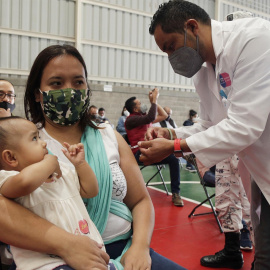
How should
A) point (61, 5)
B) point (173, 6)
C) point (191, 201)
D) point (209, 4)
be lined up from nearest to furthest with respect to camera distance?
1. point (173, 6)
2. point (191, 201)
3. point (61, 5)
4. point (209, 4)

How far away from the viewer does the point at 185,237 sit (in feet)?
11.2

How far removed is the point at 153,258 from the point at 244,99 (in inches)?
33.7

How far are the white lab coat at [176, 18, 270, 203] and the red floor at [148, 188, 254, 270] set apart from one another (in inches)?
56.0

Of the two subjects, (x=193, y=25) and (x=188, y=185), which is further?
(x=188, y=185)

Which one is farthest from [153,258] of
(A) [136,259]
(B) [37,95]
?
(B) [37,95]

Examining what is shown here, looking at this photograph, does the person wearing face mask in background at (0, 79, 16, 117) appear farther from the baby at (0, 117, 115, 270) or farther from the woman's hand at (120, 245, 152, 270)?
the woman's hand at (120, 245, 152, 270)

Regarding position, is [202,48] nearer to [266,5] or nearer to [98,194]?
[98,194]

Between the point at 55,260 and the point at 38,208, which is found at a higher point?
the point at 38,208

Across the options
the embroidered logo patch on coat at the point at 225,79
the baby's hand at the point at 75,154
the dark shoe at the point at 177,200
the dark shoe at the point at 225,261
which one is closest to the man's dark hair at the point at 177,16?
the embroidered logo patch on coat at the point at 225,79

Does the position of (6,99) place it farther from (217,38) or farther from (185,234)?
(185,234)

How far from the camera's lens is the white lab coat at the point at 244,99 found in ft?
5.06

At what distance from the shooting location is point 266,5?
13.8 m

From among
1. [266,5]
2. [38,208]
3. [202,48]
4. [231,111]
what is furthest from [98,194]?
[266,5]

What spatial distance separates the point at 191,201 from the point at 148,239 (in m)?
3.61
